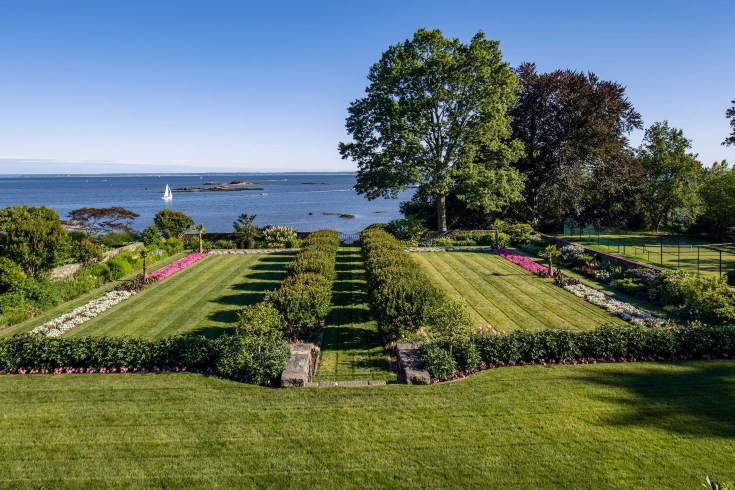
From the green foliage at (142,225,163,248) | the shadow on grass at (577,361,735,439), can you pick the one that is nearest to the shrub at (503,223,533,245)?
the shadow on grass at (577,361,735,439)

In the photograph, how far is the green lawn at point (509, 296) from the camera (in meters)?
14.1

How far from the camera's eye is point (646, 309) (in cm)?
1518

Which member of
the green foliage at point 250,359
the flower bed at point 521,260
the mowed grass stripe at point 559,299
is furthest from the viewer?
the flower bed at point 521,260

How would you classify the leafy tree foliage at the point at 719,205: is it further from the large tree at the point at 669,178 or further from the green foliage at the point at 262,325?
the green foliage at the point at 262,325

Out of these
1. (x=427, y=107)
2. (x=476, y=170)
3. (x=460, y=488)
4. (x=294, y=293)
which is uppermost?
(x=427, y=107)

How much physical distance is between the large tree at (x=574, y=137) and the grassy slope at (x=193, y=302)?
2078 centimetres

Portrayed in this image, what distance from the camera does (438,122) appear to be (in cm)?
3142

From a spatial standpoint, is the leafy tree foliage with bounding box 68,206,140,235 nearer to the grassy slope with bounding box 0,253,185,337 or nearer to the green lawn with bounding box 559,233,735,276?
the grassy slope with bounding box 0,253,185,337

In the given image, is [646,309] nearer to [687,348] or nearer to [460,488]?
[687,348]

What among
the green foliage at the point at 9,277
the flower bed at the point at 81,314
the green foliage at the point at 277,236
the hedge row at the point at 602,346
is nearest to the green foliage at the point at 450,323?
the hedge row at the point at 602,346

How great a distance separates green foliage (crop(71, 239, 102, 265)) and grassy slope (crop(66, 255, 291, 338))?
320cm

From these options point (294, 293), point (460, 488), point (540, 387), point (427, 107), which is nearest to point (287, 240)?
point (427, 107)

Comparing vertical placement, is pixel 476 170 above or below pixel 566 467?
above

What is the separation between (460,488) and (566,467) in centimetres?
161
